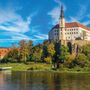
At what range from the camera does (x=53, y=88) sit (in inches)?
2450

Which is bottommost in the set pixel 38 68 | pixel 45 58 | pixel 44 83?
pixel 44 83

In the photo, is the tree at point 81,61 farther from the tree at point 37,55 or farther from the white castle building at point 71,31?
the white castle building at point 71,31

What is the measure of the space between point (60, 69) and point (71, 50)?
75.8 ft

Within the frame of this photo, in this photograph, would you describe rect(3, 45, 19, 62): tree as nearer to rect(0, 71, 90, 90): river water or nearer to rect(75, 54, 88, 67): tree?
rect(75, 54, 88, 67): tree

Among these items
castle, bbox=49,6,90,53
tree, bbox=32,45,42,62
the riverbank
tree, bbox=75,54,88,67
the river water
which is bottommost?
the river water

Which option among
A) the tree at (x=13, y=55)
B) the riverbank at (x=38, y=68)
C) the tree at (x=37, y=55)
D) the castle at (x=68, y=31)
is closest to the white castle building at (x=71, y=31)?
the castle at (x=68, y=31)

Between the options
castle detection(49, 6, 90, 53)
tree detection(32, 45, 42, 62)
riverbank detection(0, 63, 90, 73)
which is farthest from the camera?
castle detection(49, 6, 90, 53)

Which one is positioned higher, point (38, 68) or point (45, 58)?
point (45, 58)

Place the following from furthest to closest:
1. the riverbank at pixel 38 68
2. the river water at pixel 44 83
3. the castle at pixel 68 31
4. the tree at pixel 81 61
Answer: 1. the castle at pixel 68 31
2. the tree at pixel 81 61
3. the riverbank at pixel 38 68
4. the river water at pixel 44 83

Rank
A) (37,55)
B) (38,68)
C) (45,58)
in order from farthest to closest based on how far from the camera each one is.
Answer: (37,55)
(45,58)
(38,68)

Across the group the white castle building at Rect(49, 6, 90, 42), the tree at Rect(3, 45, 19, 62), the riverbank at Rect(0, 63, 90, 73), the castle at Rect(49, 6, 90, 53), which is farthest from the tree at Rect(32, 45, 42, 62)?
the white castle building at Rect(49, 6, 90, 42)

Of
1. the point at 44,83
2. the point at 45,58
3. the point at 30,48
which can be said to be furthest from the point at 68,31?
the point at 44,83

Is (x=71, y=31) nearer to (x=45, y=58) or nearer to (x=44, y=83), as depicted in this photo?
(x=45, y=58)

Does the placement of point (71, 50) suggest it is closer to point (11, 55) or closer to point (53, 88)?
point (11, 55)
